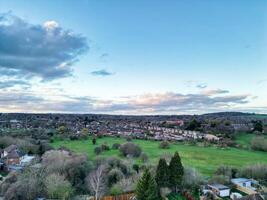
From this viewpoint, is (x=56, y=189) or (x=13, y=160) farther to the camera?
(x=13, y=160)

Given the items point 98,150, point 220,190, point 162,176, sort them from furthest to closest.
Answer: point 98,150, point 162,176, point 220,190

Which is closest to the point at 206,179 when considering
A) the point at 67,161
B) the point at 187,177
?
the point at 187,177

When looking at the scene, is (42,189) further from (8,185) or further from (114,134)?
(114,134)

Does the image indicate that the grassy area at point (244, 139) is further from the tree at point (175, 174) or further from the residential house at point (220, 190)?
the tree at point (175, 174)


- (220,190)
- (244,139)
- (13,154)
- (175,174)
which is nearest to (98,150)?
(13,154)

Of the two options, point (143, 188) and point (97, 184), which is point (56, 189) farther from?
point (143, 188)

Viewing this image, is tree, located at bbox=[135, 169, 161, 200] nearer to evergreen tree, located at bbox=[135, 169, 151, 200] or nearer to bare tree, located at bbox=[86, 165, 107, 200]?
evergreen tree, located at bbox=[135, 169, 151, 200]

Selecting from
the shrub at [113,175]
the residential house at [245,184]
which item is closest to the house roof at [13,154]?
the shrub at [113,175]
